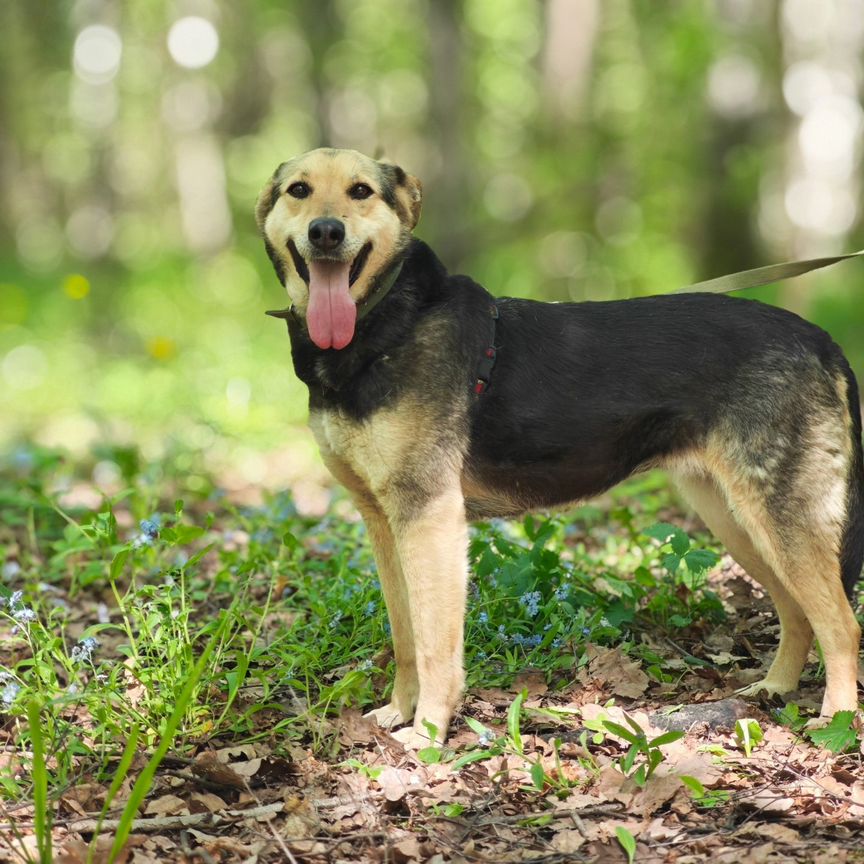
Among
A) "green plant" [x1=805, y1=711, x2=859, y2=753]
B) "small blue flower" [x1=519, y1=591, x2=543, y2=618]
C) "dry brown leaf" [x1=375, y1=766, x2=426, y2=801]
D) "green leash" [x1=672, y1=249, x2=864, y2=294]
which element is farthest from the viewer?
"small blue flower" [x1=519, y1=591, x2=543, y2=618]

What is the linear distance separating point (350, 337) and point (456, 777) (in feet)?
5.37

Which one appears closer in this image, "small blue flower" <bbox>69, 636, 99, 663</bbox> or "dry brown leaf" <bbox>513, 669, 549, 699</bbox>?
"small blue flower" <bbox>69, 636, 99, 663</bbox>

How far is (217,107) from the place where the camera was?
1483 inches

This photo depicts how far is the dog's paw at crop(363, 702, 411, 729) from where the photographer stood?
4.04 m

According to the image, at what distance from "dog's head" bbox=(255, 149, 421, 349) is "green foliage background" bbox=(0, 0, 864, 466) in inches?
58.6

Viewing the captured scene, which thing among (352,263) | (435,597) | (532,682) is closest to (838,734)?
(532,682)

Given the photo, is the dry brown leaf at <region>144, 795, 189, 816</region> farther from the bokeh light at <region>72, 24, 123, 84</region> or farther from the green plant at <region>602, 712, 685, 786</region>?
the bokeh light at <region>72, 24, 123, 84</region>

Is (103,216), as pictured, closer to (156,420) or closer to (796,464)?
(156,420)

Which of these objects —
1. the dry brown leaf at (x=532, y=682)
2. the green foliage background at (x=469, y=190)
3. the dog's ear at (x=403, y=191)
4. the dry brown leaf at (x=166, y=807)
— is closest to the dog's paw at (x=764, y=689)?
the dry brown leaf at (x=532, y=682)

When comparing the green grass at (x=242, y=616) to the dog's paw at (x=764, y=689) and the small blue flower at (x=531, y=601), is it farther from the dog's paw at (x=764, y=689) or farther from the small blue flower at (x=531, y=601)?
the dog's paw at (x=764, y=689)

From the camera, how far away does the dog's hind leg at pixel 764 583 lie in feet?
13.8

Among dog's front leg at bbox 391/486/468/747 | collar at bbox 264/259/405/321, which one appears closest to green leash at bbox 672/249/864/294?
collar at bbox 264/259/405/321

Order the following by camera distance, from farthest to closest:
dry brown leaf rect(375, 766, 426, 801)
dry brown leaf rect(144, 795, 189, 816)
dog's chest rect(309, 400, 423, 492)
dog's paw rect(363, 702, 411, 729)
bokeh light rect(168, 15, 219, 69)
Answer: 1. bokeh light rect(168, 15, 219, 69)
2. dog's paw rect(363, 702, 411, 729)
3. dog's chest rect(309, 400, 423, 492)
4. dry brown leaf rect(375, 766, 426, 801)
5. dry brown leaf rect(144, 795, 189, 816)

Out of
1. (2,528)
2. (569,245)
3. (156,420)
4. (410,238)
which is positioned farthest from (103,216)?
(410,238)
